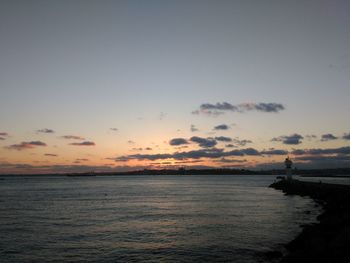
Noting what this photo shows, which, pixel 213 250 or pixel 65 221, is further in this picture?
pixel 65 221

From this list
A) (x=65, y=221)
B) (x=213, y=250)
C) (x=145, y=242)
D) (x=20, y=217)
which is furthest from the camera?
(x=20, y=217)

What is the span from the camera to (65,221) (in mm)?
39531

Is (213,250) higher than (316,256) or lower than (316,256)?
lower

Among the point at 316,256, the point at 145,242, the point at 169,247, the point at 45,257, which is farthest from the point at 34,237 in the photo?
the point at 316,256

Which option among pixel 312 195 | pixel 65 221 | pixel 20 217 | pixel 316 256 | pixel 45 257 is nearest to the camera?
pixel 316 256

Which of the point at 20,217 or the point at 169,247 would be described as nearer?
the point at 169,247

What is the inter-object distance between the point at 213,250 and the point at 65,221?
20559 mm

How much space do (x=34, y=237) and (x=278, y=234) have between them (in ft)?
65.0

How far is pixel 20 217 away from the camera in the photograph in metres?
42.7

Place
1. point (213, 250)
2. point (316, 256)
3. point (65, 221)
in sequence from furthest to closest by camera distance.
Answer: point (65, 221) → point (213, 250) → point (316, 256)

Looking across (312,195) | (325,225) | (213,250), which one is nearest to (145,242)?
(213,250)

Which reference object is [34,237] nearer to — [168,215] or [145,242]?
[145,242]

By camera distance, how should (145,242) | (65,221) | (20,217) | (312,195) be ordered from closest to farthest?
(145,242) < (65,221) < (20,217) < (312,195)

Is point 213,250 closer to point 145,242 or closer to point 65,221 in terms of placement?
point 145,242
